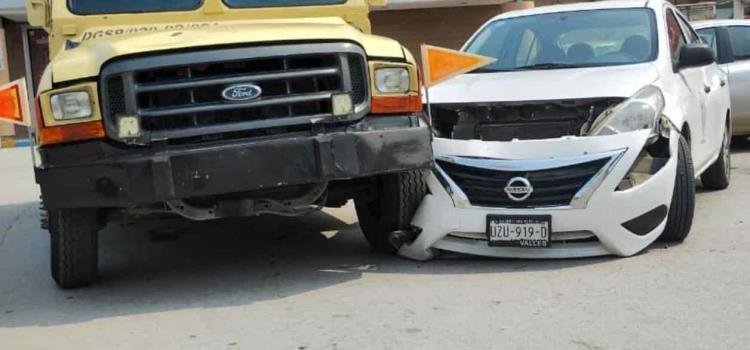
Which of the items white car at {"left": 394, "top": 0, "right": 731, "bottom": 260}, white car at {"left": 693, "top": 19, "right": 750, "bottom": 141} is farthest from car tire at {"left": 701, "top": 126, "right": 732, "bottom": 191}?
white car at {"left": 693, "top": 19, "right": 750, "bottom": 141}

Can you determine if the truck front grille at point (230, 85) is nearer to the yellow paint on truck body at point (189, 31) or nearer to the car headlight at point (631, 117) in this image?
the yellow paint on truck body at point (189, 31)

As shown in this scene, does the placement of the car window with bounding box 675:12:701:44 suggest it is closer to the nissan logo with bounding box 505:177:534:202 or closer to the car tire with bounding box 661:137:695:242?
the car tire with bounding box 661:137:695:242

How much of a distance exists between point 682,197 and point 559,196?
2.81 ft

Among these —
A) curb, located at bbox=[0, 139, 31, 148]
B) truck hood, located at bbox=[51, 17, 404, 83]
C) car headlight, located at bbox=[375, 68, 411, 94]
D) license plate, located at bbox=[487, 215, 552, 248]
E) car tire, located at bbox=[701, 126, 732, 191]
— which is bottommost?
curb, located at bbox=[0, 139, 31, 148]

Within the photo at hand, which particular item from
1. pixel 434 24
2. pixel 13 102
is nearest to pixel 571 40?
pixel 13 102

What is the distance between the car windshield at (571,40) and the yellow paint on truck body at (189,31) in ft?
3.99

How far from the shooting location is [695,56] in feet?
20.3

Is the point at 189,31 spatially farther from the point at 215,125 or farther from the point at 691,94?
the point at 691,94

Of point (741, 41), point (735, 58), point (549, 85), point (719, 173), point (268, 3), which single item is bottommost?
point (719, 173)

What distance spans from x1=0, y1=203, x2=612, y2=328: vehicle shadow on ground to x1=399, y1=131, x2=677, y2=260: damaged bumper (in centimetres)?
16

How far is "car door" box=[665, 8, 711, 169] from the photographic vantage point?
6.23m

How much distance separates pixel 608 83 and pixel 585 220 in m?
1.04

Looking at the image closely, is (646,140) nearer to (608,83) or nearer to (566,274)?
(608,83)

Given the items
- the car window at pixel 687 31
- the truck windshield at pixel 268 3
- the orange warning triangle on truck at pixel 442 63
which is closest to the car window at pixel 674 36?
the car window at pixel 687 31
